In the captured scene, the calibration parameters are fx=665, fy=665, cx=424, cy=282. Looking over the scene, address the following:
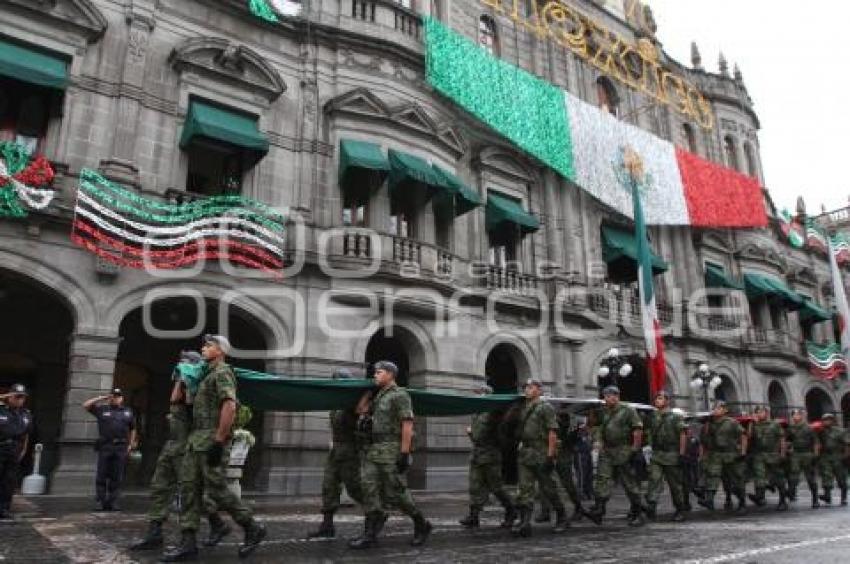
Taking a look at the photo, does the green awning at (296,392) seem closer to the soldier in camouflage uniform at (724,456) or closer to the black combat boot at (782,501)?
the soldier in camouflage uniform at (724,456)

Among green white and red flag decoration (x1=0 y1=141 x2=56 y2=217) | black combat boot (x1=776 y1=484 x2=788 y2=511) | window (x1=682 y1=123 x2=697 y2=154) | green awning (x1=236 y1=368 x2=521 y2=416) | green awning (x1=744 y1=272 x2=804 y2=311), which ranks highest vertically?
window (x1=682 y1=123 x2=697 y2=154)

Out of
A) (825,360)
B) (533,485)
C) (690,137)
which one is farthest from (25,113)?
(825,360)

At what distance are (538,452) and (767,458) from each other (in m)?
6.91

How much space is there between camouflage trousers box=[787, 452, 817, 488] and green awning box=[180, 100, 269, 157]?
42.8 feet

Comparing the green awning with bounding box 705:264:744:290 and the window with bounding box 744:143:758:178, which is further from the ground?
the window with bounding box 744:143:758:178

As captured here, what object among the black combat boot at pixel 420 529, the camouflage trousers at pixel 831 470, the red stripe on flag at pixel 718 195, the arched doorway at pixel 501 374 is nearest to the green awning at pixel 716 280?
the red stripe on flag at pixel 718 195

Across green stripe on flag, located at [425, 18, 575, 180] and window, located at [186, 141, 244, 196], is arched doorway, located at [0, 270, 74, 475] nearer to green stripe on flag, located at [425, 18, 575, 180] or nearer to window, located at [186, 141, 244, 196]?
window, located at [186, 141, 244, 196]

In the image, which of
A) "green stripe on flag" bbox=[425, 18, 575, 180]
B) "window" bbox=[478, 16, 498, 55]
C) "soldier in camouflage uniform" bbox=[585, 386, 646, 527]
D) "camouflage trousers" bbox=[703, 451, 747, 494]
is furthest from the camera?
"window" bbox=[478, 16, 498, 55]

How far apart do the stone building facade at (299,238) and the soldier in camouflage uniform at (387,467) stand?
6.70 metres

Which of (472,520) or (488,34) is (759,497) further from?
(488,34)

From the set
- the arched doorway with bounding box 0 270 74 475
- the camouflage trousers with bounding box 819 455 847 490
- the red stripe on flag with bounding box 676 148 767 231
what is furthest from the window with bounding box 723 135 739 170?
the arched doorway with bounding box 0 270 74 475

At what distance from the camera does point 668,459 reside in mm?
10781

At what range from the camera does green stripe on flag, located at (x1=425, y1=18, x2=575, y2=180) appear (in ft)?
57.8

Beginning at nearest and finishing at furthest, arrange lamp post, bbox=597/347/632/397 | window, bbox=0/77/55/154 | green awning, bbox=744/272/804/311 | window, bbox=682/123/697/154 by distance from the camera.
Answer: window, bbox=0/77/55/154
lamp post, bbox=597/347/632/397
green awning, bbox=744/272/804/311
window, bbox=682/123/697/154
